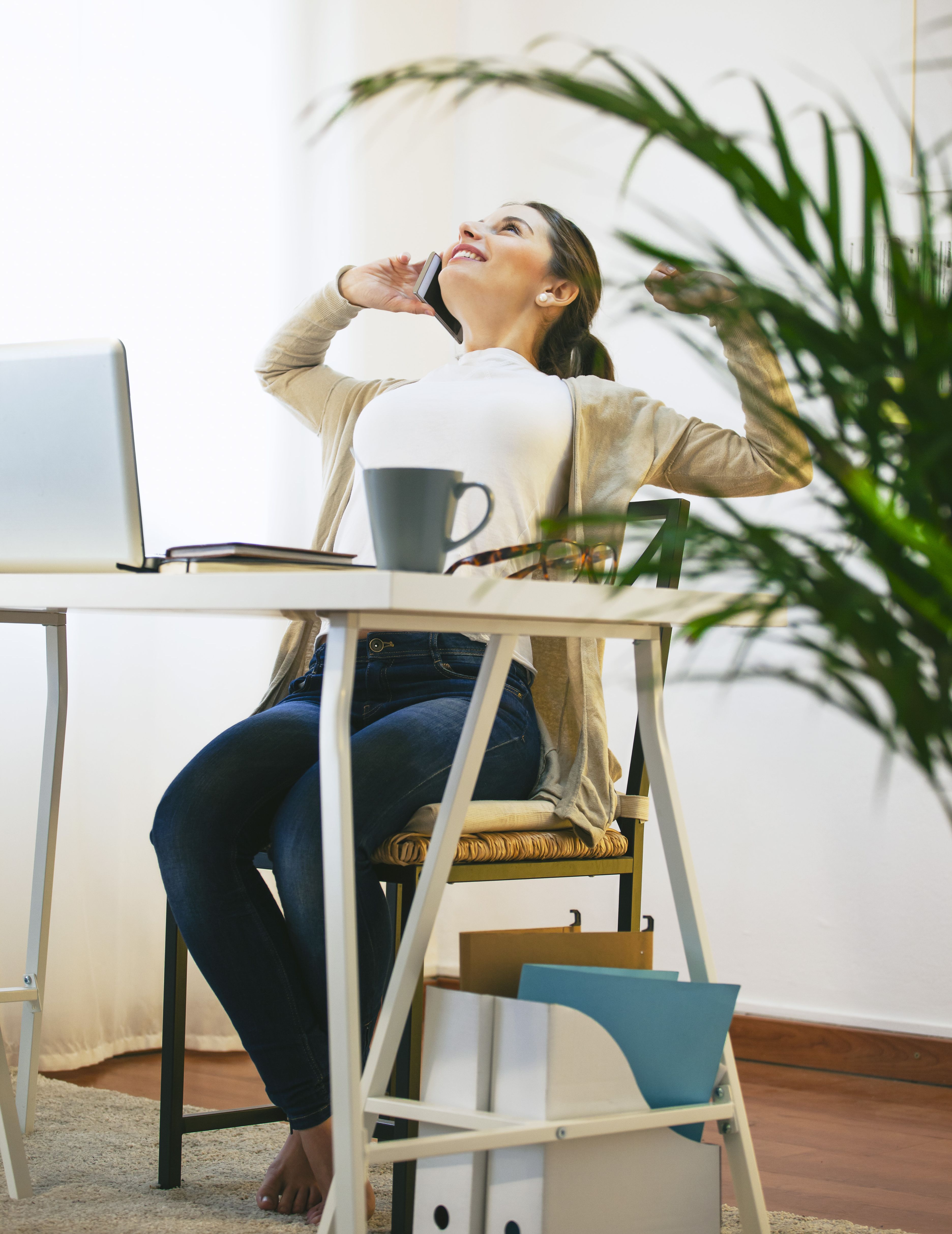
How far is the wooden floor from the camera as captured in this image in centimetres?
149

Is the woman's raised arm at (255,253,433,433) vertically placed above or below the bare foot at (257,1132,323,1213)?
above

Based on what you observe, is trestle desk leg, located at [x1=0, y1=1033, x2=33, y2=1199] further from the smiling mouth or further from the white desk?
the smiling mouth

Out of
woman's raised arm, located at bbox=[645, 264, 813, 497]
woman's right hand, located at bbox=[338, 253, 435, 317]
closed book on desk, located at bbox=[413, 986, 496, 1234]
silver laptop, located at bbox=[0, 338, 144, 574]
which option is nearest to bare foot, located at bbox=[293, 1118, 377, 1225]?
closed book on desk, located at bbox=[413, 986, 496, 1234]

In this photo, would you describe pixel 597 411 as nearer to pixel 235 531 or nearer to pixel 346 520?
pixel 346 520

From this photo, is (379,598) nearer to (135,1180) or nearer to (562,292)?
(135,1180)

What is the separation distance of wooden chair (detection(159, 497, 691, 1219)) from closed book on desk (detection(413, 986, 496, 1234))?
0.37 ft

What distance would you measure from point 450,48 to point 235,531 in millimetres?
1227

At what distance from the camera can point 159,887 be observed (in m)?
2.20

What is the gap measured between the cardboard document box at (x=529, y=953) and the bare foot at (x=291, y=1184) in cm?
35

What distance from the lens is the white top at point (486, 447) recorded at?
5.13ft

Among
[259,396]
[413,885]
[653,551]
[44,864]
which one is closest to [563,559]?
[413,885]

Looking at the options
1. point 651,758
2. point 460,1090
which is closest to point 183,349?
point 651,758

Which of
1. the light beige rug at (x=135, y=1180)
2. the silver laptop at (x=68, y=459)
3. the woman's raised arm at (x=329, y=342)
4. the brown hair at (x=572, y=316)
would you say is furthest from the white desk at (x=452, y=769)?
the woman's raised arm at (x=329, y=342)

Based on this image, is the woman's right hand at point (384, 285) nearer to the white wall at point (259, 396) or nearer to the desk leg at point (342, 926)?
the white wall at point (259, 396)
